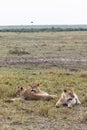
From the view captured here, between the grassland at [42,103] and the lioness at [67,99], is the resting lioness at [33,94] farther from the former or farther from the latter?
the lioness at [67,99]

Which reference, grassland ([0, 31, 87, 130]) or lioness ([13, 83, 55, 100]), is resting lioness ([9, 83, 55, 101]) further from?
grassland ([0, 31, 87, 130])

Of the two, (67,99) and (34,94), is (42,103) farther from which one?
(34,94)

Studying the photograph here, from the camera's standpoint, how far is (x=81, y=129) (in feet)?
32.8

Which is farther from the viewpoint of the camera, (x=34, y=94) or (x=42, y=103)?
(x=34, y=94)

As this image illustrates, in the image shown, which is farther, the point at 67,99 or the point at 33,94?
the point at 33,94

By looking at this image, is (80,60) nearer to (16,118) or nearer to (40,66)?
(40,66)

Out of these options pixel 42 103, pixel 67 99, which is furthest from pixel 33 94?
pixel 67 99

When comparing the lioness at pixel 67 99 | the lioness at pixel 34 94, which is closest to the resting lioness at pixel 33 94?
the lioness at pixel 34 94

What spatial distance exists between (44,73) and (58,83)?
3393mm

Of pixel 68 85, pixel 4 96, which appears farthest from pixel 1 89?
pixel 68 85

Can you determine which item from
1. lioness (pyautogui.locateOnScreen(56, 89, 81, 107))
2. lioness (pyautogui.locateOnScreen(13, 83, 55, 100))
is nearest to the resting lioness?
lioness (pyautogui.locateOnScreen(13, 83, 55, 100))

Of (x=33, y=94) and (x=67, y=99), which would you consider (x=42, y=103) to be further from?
(x=33, y=94)

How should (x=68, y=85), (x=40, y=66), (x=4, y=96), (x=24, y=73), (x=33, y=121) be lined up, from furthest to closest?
(x=40, y=66) → (x=24, y=73) → (x=68, y=85) → (x=4, y=96) → (x=33, y=121)

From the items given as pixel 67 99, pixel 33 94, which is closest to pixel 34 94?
pixel 33 94
